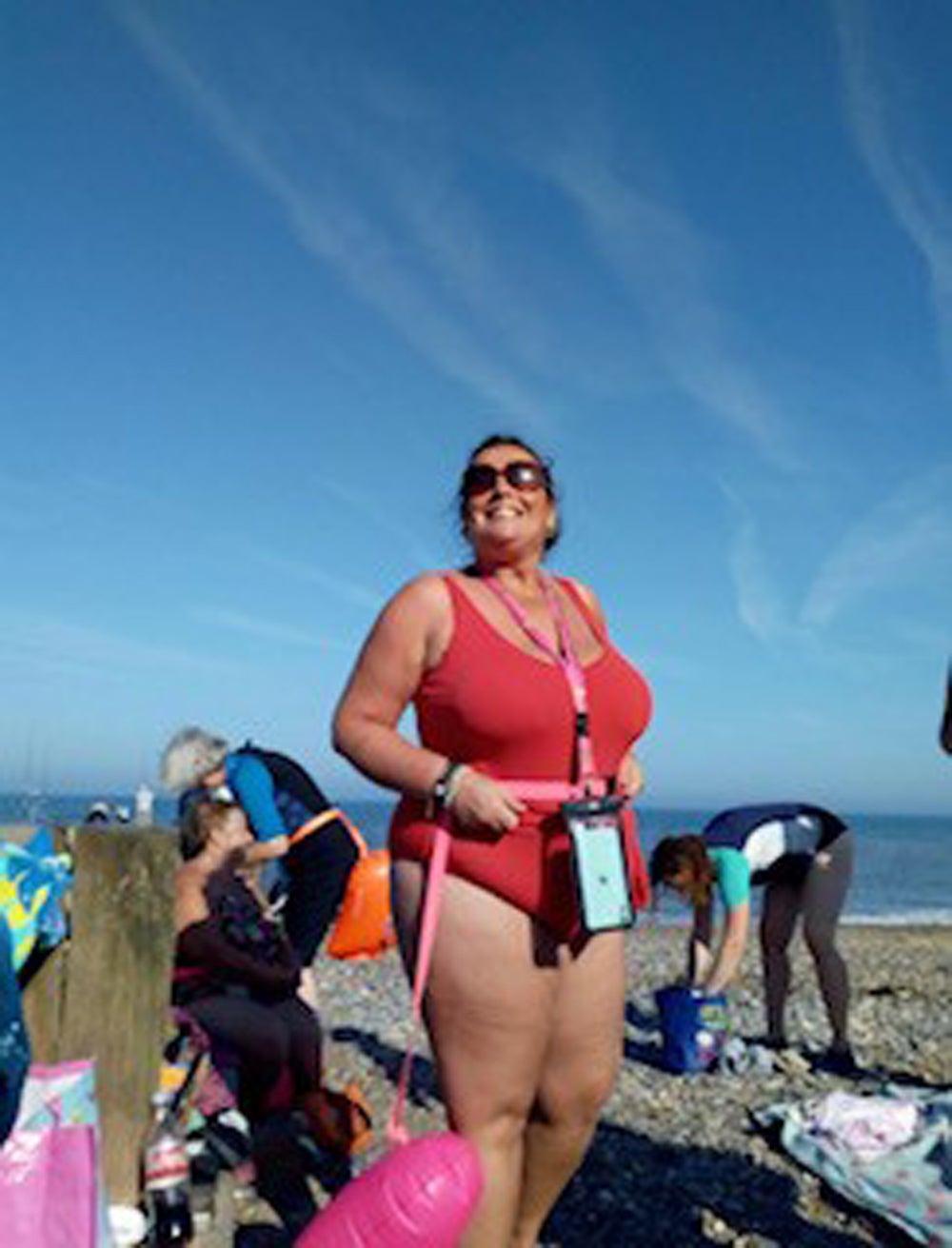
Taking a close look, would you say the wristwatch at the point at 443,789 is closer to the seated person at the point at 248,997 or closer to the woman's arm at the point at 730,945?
the seated person at the point at 248,997

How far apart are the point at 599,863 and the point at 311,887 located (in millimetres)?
3443

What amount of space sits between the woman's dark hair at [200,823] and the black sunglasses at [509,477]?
2.76 meters

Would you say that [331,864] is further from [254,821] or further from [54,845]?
[54,845]

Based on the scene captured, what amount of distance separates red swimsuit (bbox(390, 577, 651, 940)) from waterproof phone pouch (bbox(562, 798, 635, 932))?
0.06m

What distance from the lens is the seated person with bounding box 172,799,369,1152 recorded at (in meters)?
4.36

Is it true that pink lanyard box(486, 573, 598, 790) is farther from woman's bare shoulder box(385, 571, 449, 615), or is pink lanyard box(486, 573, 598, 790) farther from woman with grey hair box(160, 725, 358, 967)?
woman with grey hair box(160, 725, 358, 967)

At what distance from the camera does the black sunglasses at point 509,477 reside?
106 inches

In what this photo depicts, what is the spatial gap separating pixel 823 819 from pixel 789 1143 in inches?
99.5

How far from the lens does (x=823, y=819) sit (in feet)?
22.2

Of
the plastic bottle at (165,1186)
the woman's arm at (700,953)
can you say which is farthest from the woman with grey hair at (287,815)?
the woman's arm at (700,953)

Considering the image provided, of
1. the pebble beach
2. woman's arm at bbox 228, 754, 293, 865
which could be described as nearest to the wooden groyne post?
the pebble beach

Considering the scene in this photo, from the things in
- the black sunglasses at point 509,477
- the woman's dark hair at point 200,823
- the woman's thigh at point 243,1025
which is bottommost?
the woman's thigh at point 243,1025

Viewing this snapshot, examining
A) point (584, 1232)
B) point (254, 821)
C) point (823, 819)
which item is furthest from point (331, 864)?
point (823, 819)

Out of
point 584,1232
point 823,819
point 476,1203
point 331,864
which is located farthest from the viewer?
point 823,819
